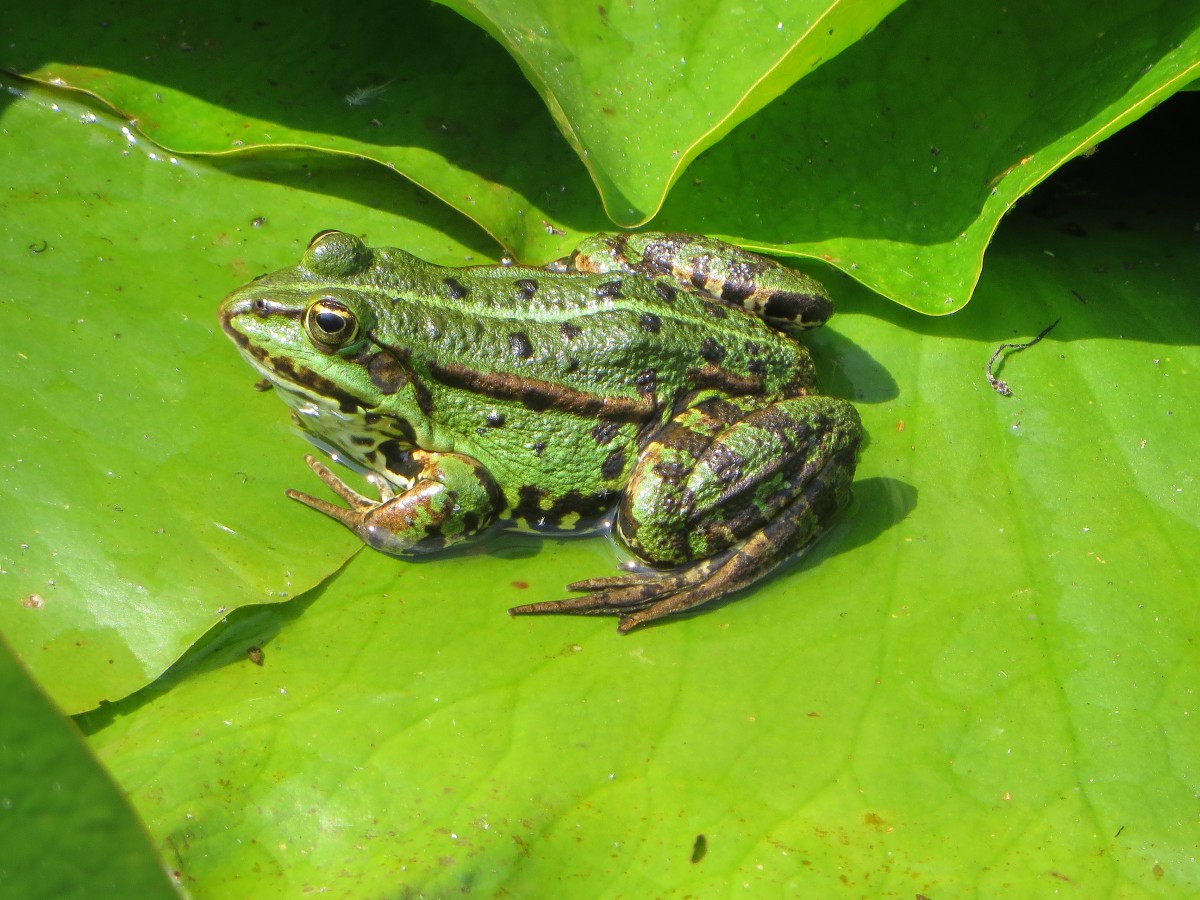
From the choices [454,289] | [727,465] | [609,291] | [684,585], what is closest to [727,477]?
[727,465]

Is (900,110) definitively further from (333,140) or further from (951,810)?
(951,810)

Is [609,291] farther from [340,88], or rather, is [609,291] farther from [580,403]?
[340,88]

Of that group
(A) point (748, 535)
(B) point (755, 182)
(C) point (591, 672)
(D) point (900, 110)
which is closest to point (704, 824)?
(C) point (591, 672)

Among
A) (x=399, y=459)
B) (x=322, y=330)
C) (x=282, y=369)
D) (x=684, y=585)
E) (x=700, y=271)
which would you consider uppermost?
(x=700, y=271)

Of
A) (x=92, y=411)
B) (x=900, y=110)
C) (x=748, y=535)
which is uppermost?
(x=900, y=110)

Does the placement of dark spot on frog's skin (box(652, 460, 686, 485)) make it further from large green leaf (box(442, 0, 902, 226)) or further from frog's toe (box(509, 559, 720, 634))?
large green leaf (box(442, 0, 902, 226))

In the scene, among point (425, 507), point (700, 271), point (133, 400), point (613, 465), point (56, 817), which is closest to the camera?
point (56, 817)

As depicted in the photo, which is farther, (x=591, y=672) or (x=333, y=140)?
(x=333, y=140)
